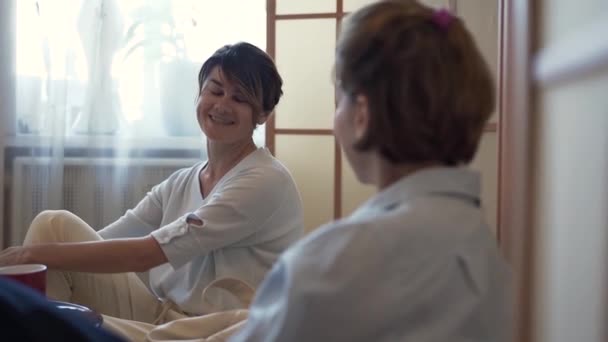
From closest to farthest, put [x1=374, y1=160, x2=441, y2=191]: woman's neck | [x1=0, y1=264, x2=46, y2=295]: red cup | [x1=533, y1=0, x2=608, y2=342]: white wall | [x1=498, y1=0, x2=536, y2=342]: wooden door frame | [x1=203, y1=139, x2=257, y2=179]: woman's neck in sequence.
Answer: [x1=533, y1=0, x2=608, y2=342]: white wall → [x1=374, y1=160, x2=441, y2=191]: woman's neck → [x1=498, y1=0, x2=536, y2=342]: wooden door frame → [x1=0, y1=264, x2=46, y2=295]: red cup → [x1=203, y1=139, x2=257, y2=179]: woman's neck

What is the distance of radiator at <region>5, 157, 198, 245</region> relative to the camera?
2.34 metres

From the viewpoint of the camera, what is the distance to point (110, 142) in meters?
2.38

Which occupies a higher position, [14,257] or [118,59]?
[118,59]

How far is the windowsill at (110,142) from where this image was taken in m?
2.34

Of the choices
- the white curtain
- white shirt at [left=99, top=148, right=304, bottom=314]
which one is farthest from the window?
white shirt at [left=99, top=148, right=304, bottom=314]

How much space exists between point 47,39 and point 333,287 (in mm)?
1955

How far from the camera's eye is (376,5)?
77 cm

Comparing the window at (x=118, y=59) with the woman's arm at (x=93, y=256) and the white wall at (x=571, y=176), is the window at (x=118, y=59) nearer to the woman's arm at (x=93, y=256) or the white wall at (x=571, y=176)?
the woman's arm at (x=93, y=256)

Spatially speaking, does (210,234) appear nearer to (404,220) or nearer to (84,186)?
(404,220)

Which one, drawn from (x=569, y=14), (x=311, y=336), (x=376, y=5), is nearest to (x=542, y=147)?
(x=569, y=14)

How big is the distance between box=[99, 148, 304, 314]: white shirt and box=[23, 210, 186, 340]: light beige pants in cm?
6

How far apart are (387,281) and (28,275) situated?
68cm

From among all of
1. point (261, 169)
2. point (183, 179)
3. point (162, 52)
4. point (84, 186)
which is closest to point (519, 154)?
point (261, 169)

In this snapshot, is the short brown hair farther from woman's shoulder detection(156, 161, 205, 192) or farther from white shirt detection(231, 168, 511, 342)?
woman's shoulder detection(156, 161, 205, 192)
